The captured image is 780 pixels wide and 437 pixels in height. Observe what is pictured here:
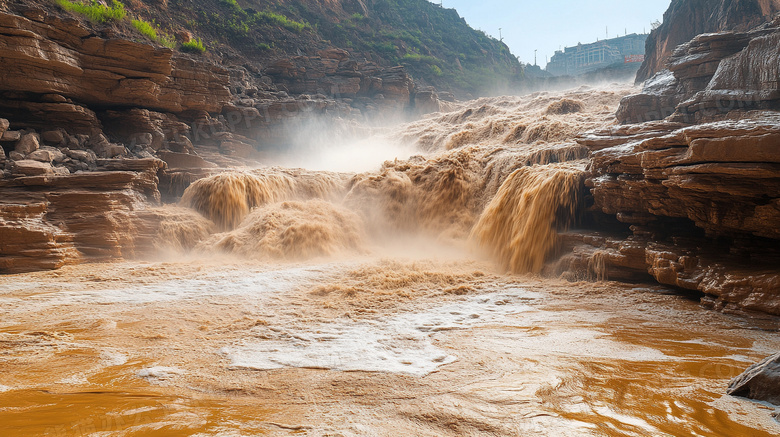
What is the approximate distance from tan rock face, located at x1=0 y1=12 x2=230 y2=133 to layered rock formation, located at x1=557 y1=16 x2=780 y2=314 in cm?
1051

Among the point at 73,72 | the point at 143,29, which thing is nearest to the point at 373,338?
the point at 73,72

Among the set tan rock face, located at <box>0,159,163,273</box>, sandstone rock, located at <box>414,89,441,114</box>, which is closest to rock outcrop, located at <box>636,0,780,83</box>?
sandstone rock, located at <box>414,89,441,114</box>

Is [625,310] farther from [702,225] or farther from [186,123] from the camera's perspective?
[186,123]

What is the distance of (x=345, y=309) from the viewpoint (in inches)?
181

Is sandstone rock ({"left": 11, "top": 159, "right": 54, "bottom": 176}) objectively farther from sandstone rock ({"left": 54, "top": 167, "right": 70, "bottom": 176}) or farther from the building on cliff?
the building on cliff

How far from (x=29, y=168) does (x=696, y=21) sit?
69.2 ft

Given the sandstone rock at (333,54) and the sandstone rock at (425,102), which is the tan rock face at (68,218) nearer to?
the sandstone rock at (333,54)

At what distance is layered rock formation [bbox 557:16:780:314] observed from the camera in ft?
13.2

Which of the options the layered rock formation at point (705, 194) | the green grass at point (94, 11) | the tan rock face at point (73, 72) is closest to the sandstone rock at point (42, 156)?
the tan rock face at point (73, 72)

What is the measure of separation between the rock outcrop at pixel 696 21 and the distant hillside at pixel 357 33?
1577cm

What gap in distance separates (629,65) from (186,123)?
30.7 metres

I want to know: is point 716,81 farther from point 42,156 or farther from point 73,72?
point 73,72

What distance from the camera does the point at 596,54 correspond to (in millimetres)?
51094

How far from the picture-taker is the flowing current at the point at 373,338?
209cm
